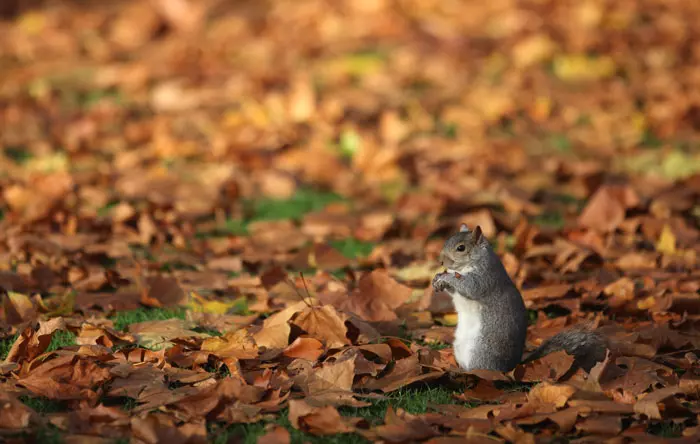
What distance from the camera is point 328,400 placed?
11.7ft

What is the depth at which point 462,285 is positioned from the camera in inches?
152

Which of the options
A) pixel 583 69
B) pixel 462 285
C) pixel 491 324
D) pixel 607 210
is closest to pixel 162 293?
pixel 462 285

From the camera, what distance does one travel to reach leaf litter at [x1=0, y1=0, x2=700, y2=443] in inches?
141

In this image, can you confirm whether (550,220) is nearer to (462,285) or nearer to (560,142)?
(560,142)

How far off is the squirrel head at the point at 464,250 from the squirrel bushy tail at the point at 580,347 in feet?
1.36

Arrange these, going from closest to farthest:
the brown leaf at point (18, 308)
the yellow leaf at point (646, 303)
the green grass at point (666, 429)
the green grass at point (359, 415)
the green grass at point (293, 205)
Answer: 1. the green grass at point (359, 415)
2. the green grass at point (666, 429)
3. the brown leaf at point (18, 308)
4. the yellow leaf at point (646, 303)
5. the green grass at point (293, 205)

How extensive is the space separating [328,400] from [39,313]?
61.5 inches

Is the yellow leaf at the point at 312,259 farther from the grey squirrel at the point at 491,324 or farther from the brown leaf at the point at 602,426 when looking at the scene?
the brown leaf at the point at 602,426

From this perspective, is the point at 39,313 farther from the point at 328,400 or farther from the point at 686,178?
the point at 686,178

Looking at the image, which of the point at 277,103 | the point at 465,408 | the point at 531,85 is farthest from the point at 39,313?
the point at 531,85

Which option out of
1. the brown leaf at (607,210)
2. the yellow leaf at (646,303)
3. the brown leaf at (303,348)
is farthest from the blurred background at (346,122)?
the brown leaf at (303,348)

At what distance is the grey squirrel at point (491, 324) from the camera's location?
12.6 ft

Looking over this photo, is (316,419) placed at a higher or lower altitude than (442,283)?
lower

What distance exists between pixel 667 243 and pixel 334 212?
1.97 m
